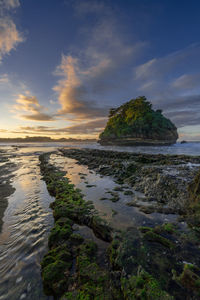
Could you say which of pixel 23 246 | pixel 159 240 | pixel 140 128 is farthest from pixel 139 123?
pixel 23 246

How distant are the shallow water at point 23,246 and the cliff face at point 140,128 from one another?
281 feet

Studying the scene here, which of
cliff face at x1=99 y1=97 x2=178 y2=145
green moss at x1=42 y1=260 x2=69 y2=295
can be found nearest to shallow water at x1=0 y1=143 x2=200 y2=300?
green moss at x1=42 y1=260 x2=69 y2=295

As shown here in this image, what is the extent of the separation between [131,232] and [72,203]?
317cm

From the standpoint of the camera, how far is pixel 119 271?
9.32ft

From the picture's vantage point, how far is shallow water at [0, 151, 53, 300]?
2725mm

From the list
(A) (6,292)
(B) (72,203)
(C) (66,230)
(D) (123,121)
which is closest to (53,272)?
(A) (6,292)

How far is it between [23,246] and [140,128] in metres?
101

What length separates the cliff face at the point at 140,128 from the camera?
315 ft

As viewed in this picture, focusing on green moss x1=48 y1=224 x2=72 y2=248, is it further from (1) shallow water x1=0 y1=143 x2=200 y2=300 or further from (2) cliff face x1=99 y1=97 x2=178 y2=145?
(2) cliff face x1=99 y1=97 x2=178 y2=145

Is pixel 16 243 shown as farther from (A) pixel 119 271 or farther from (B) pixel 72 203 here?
(A) pixel 119 271

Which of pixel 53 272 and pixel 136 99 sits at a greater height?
pixel 136 99

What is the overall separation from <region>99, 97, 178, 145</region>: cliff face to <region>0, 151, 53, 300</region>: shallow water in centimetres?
8567

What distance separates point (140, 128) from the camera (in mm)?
97125

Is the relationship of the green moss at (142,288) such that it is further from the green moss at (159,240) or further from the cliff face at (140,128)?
the cliff face at (140,128)
